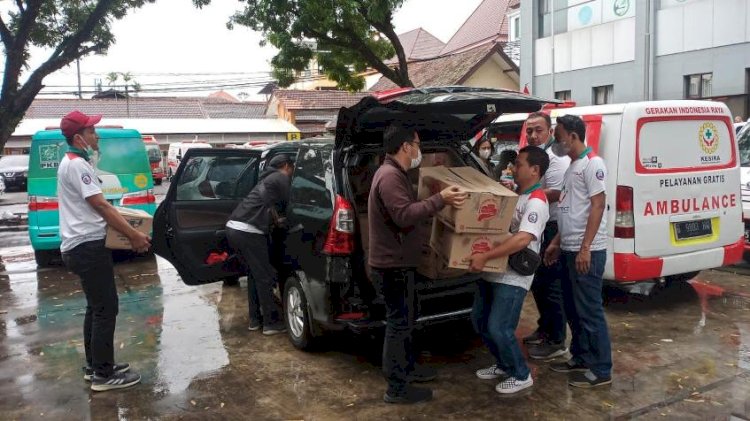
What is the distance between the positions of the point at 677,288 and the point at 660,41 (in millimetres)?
12052

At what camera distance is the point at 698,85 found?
15773 mm

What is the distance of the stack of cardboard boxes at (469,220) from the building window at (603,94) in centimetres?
1577

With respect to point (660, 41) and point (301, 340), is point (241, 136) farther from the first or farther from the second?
point (301, 340)

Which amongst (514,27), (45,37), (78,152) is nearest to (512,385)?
(78,152)

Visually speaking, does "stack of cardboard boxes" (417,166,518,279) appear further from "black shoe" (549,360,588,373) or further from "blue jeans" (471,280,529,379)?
"black shoe" (549,360,588,373)

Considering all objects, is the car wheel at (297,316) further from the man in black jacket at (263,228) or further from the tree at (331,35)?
the tree at (331,35)

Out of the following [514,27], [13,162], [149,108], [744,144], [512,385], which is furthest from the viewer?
[149,108]

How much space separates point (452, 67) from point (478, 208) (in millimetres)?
25687

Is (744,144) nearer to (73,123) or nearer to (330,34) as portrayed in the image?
(73,123)

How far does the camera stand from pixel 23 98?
1050 centimetres

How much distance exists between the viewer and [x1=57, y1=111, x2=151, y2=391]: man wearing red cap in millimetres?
4168

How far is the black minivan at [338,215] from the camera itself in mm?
4250

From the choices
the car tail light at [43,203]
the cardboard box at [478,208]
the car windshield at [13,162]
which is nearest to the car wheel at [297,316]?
the cardboard box at [478,208]

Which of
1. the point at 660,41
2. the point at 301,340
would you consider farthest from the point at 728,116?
the point at 660,41
